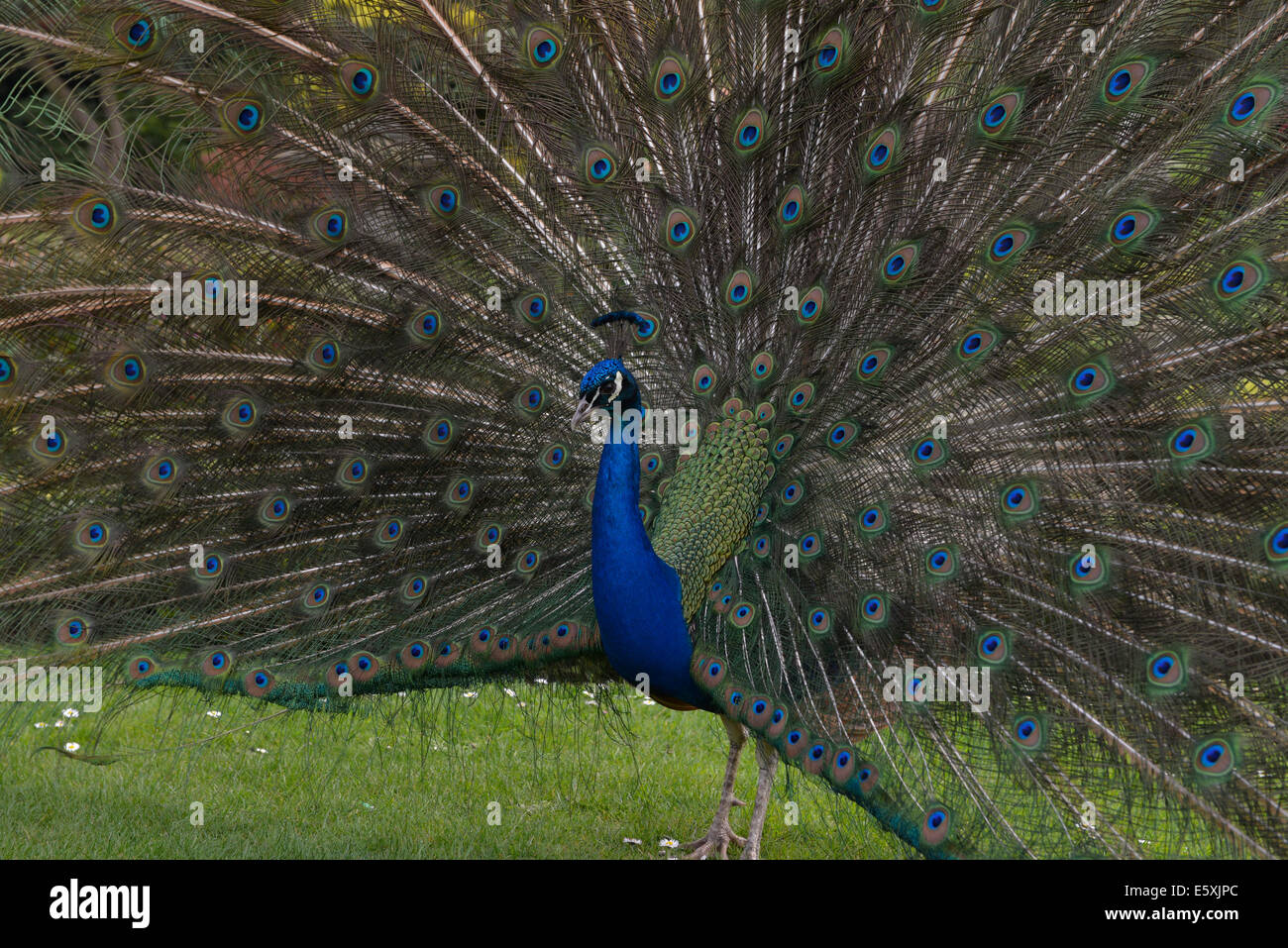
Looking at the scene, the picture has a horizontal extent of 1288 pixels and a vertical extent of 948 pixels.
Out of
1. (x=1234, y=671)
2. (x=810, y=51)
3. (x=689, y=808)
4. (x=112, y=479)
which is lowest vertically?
(x=689, y=808)

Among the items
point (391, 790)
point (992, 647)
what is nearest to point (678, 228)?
point (992, 647)

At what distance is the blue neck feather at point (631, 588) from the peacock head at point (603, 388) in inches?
2.9

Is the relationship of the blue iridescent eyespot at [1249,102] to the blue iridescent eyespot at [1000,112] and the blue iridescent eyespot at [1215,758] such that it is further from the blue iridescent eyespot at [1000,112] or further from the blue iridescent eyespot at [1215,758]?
the blue iridescent eyespot at [1215,758]

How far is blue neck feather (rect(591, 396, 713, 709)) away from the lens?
11.8ft

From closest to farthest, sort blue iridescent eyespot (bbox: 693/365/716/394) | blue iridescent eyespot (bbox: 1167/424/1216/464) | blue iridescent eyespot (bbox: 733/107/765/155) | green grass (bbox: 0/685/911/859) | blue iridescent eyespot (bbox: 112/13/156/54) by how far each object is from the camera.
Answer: blue iridescent eyespot (bbox: 1167/424/1216/464), blue iridescent eyespot (bbox: 112/13/156/54), blue iridescent eyespot (bbox: 733/107/765/155), blue iridescent eyespot (bbox: 693/365/716/394), green grass (bbox: 0/685/911/859)

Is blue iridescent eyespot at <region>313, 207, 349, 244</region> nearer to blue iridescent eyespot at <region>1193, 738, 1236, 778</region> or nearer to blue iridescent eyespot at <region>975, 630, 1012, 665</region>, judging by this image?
blue iridescent eyespot at <region>975, 630, 1012, 665</region>

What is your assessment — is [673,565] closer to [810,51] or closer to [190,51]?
[810,51]

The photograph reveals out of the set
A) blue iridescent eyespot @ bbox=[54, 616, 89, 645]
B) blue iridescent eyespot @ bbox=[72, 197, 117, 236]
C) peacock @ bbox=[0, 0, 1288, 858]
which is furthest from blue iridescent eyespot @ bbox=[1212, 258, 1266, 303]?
blue iridescent eyespot @ bbox=[54, 616, 89, 645]

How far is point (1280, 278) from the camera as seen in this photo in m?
3.23

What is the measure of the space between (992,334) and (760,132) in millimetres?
938

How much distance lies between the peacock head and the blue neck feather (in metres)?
0.07

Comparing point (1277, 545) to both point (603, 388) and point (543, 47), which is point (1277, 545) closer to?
point (603, 388)

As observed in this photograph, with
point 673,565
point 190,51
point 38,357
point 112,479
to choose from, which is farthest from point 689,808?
point 190,51

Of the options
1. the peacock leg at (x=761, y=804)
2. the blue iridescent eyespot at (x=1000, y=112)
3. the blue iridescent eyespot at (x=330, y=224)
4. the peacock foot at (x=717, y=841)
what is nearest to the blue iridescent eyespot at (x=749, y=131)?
the blue iridescent eyespot at (x=1000, y=112)
